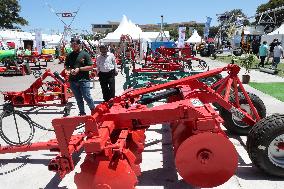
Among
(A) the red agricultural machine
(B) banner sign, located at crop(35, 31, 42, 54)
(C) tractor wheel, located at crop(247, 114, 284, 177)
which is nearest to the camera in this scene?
(A) the red agricultural machine

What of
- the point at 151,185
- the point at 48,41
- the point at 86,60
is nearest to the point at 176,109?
the point at 151,185

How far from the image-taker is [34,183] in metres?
4.41

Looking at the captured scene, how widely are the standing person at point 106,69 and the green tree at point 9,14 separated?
82769 mm

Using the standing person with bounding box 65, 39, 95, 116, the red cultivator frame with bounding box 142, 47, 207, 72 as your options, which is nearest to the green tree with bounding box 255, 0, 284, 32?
the red cultivator frame with bounding box 142, 47, 207, 72

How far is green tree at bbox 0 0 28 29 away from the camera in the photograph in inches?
3270

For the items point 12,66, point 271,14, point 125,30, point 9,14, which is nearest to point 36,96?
point 12,66

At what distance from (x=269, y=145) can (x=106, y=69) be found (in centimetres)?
527

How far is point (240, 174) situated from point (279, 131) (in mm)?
796

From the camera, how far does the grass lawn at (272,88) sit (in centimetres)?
1063

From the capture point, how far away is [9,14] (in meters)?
85.0

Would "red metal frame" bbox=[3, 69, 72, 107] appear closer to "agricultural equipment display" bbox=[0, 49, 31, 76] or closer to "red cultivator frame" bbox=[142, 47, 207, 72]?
"red cultivator frame" bbox=[142, 47, 207, 72]

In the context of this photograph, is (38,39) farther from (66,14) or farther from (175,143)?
(175,143)

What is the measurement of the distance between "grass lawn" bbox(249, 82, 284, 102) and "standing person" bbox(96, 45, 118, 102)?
5.10 m

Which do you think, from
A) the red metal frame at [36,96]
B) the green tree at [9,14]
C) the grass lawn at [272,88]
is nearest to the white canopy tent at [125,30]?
the grass lawn at [272,88]
